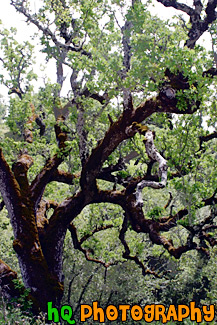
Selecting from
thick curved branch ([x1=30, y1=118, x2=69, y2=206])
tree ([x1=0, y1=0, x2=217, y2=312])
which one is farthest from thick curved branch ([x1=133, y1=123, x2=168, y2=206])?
thick curved branch ([x1=30, y1=118, x2=69, y2=206])

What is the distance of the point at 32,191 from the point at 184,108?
587 centimetres

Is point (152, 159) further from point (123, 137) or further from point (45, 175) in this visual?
point (45, 175)

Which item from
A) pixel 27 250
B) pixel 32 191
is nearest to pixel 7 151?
pixel 32 191

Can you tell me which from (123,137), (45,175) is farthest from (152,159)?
(45,175)

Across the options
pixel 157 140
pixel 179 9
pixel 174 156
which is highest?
pixel 179 9

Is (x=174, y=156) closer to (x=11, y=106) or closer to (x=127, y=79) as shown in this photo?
(x=127, y=79)

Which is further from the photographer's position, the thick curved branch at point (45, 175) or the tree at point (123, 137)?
the thick curved branch at point (45, 175)

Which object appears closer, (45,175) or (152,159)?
(152,159)

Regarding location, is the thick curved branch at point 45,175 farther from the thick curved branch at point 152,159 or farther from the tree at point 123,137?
the thick curved branch at point 152,159

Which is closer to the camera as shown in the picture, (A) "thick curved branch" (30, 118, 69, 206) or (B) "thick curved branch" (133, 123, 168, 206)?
(B) "thick curved branch" (133, 123, 168, 206)

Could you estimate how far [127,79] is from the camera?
998 centimetres

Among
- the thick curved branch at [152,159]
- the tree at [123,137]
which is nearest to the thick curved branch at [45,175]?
the tree at [123,137]

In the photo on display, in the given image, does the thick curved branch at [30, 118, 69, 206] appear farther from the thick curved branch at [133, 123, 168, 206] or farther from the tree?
the thick curved branch at [133, 123, 168, 206]

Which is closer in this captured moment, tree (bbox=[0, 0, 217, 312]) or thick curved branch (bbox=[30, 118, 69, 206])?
tree (bbox=[0, 0, 217, 312])
